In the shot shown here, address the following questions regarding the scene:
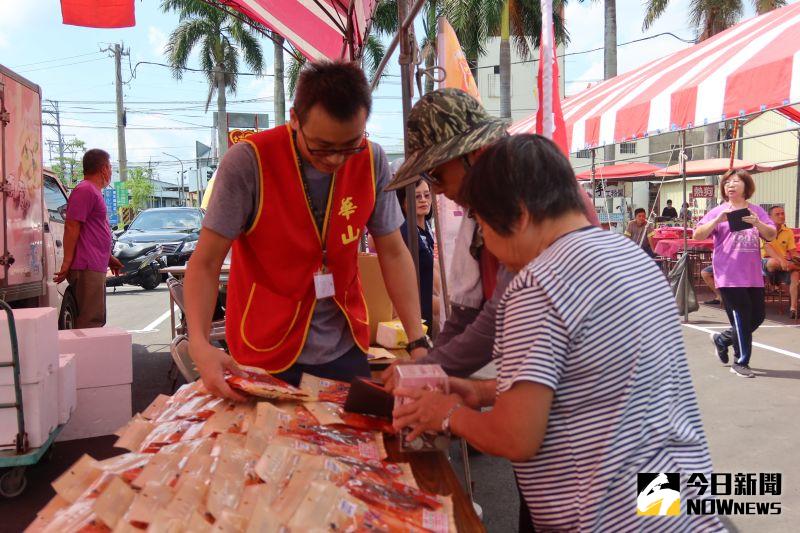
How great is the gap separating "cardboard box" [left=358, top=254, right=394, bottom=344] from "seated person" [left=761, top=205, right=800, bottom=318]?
7233 millimetres

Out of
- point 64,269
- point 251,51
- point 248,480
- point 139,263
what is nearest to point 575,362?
point 248,480

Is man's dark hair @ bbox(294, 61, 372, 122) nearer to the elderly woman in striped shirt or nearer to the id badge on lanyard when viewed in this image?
the id badge on lanyard

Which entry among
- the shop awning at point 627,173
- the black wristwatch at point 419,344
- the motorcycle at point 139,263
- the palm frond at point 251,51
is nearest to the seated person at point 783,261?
the black wristwatch at point 419,344

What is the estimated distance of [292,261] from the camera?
6.59ft

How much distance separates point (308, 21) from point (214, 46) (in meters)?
29.5

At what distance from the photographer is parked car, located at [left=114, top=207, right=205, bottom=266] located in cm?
1503

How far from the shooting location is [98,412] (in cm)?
491

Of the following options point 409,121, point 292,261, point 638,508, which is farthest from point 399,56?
point 638,508

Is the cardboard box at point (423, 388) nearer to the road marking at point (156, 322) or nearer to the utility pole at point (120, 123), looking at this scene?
the road marking at point (156, 322)

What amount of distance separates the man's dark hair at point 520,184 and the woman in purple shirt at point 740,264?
5792 millimetres

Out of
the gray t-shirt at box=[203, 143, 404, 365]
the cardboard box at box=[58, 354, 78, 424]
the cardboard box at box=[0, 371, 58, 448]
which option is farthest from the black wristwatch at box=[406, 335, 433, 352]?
the cardboard box at box=[58, 354, 78, 424]

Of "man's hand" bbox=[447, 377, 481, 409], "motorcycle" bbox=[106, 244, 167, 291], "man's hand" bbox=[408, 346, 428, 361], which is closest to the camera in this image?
"man's hand" bbox=[447, 377, 481, 409]

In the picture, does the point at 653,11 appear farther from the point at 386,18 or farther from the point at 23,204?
the point at 23,204

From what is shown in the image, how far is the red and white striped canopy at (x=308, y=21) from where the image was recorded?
510 centimetres
